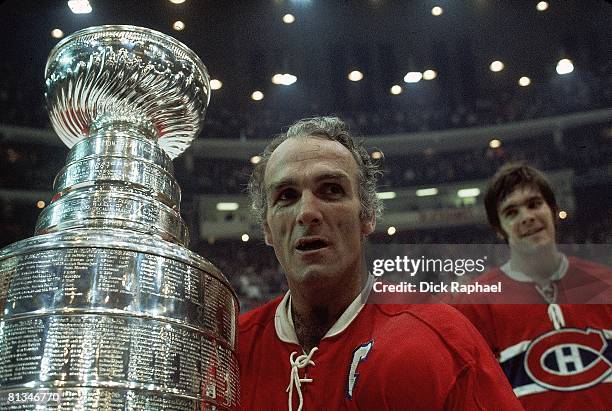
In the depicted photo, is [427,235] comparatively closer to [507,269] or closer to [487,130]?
[507,269]

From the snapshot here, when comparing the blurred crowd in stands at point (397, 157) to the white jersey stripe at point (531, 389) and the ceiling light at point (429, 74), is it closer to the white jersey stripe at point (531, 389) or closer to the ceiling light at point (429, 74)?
the ceiling light at point (429, 74)

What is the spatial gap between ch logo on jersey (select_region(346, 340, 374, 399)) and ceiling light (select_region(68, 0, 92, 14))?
1.82 meters

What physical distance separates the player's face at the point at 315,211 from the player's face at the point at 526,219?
24.3 inches

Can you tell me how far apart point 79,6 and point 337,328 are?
1771mm

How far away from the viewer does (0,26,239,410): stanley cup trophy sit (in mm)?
756

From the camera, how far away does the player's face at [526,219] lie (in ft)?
5.17

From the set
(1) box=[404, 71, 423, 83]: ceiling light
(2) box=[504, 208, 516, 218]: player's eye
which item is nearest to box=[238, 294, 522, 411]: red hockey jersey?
(2) box=[504, 208, 516, 218]: player's eye

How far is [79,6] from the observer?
89.5 inches

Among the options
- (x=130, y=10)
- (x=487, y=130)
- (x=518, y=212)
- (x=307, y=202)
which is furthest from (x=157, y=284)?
(x=487, y=130)

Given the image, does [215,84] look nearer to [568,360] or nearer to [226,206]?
[226,206]

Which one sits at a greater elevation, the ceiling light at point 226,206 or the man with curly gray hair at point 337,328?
the ceiling light at point 226,206

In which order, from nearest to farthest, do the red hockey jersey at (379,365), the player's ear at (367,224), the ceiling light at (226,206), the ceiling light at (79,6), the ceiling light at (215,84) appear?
the red hockey jersey at (379,365) < the player's ear at (367,224) < the ceiling light at (79,6) < the ceiling light at (226,206) < the ceiling light at (215,84)

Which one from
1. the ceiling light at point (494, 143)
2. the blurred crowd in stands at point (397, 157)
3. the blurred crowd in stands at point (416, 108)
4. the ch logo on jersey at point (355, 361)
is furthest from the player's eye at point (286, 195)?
the ceiling light at point (494, 143)

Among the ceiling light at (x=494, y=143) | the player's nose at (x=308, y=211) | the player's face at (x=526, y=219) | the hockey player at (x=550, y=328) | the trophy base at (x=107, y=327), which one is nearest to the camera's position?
the trophy base at (x=107, y=327)
